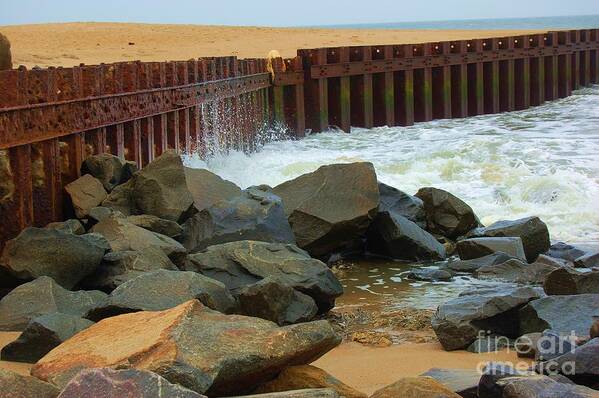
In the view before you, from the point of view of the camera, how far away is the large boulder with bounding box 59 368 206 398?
9.57ft

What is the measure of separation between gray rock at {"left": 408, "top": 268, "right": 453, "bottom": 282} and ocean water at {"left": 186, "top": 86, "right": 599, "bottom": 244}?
2.30 metres

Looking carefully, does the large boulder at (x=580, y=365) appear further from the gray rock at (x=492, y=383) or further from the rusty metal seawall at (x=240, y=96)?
the rusty metal seawall at (x=240, y=96)

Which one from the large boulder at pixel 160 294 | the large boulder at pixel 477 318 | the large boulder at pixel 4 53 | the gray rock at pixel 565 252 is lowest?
the gray rock at pixel 565 252

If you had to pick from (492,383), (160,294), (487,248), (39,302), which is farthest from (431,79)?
(492,383)

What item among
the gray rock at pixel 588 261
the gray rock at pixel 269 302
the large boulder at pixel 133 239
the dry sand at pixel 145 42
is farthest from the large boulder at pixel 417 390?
the dry sand at pixel 145 42

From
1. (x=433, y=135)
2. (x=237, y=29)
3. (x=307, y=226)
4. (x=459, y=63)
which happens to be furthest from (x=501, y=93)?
(x=237, y=29)

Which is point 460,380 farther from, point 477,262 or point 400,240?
point 400,240

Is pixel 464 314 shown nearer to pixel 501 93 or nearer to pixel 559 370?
pixel 559 370

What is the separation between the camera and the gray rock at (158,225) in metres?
7.23

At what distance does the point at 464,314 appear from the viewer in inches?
221

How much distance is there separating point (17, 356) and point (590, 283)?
347cm

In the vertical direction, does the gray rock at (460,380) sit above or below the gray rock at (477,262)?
above

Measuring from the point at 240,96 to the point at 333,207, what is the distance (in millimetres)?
6080

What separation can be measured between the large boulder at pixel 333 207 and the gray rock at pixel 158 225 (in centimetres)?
105
